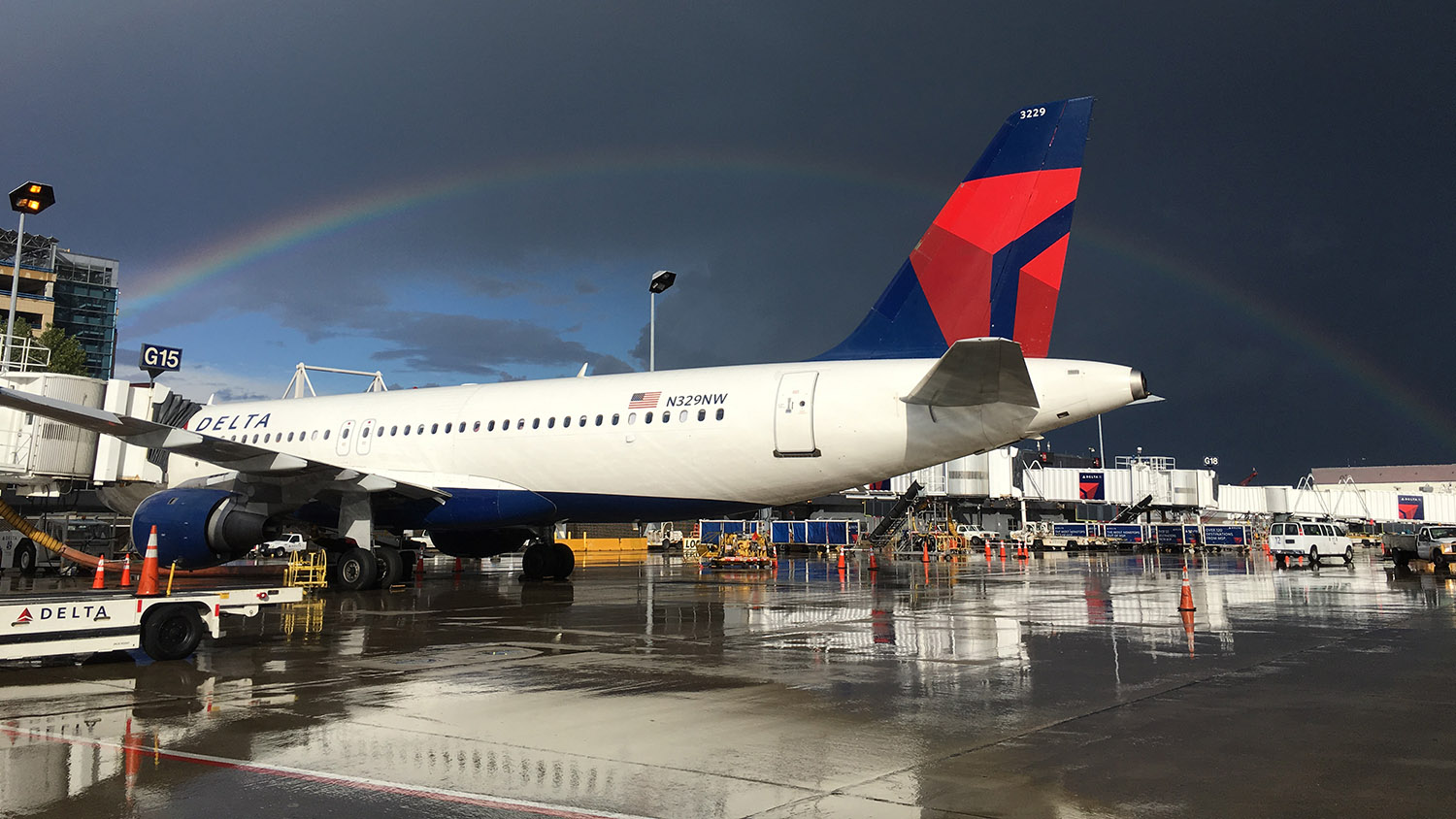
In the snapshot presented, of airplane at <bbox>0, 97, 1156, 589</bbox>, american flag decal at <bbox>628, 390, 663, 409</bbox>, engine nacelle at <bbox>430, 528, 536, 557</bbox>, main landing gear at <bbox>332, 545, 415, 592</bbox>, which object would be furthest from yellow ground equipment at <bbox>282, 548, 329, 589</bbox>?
american flag decal at <bbox>628, 390, 663, 409</bbox>

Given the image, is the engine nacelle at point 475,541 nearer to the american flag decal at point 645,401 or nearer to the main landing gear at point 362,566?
the main landing gear at point 362,566

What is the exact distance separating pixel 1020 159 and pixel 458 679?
12184 mm

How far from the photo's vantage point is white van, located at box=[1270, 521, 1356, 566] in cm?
3628

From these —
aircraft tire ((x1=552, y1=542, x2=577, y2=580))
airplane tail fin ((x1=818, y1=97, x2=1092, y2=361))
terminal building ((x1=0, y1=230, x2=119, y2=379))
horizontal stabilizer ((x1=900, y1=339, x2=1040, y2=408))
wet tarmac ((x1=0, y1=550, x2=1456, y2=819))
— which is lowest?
wet tarmac ((x1=0, y1=550, x2=1456, y2=819))

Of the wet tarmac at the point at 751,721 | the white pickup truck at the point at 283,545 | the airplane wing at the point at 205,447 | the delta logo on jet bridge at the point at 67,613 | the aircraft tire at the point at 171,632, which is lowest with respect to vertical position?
the wet tarmac at the point at 751,721

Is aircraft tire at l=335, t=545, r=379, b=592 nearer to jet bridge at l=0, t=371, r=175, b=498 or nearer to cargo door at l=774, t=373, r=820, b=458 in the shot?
jet bridge at l=0, t=371, r=175, b=498

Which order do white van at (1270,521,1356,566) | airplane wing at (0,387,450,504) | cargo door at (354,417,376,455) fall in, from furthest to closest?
white van at (1270,521,1356,566), cargo door at (354,417,376,455), airplane wing at (0,387,450,504)

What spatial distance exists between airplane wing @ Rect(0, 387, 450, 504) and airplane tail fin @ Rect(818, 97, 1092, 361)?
1044 cm

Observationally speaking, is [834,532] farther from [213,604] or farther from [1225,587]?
[213,604]

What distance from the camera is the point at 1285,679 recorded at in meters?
8.24

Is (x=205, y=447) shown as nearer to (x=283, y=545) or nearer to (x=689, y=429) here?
(x=689, y=429)

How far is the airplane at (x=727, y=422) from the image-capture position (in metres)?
14.6

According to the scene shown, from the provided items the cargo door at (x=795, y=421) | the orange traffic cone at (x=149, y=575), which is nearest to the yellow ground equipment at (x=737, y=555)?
the cargo door at (x=795, y=421)

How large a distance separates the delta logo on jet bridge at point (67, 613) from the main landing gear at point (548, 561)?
13.9 m
